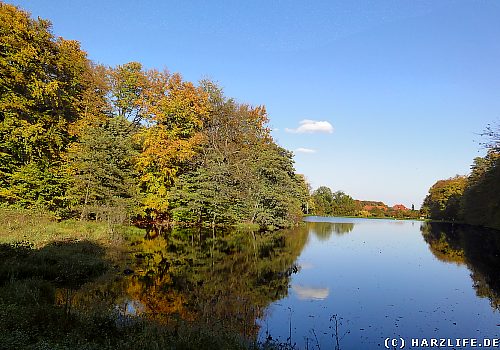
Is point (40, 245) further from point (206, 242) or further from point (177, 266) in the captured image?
point (206, 242)

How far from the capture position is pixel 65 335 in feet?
23.0

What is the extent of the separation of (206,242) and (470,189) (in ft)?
190

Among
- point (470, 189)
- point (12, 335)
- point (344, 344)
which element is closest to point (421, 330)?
point (344, 344)

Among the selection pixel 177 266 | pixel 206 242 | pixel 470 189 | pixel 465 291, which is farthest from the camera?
pixel 470 189

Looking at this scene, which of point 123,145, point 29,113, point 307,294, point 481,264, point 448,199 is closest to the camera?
point 307,294

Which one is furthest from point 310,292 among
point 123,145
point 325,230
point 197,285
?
point 325,230

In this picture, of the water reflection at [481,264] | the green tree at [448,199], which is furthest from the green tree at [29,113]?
Result: the green tree at [448,199]

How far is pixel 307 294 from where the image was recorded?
14633 millimetres

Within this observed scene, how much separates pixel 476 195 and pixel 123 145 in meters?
61.8

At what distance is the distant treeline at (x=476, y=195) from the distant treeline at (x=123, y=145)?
24.4 meters

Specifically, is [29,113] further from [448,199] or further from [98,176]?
[448,199]

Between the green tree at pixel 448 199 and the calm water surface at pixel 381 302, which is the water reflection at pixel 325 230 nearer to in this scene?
the calm water surface at pixel 381 302

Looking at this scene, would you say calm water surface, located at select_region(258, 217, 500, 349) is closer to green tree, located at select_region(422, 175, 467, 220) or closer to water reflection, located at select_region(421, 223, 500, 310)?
water reflection, located at select_region(421, 223, 500, 310)

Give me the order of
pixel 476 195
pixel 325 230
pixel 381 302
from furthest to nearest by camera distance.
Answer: pixel 476 195 < pixel 325 230 < pixel 381 302
